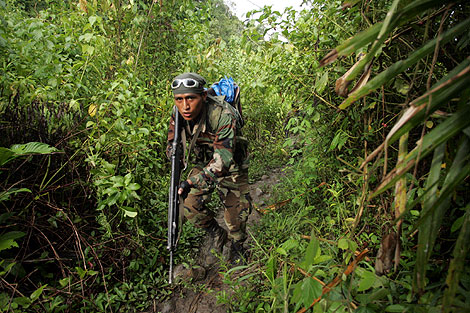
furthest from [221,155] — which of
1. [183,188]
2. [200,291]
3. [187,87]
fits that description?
[200,291]

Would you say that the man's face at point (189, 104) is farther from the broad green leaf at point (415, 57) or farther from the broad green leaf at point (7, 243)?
the broad green leaf at point (415, 57)

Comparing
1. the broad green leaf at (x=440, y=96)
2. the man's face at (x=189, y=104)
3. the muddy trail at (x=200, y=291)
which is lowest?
the muddy trail at (x=200, y=291)

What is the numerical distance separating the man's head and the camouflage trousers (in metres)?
0.78

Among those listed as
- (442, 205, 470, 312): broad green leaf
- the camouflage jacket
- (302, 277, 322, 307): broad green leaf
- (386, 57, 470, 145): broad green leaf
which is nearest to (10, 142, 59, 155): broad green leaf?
the camouflage jacket

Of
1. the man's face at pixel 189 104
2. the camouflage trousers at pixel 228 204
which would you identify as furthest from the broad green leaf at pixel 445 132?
the camouflage trousers at pixel 228 204

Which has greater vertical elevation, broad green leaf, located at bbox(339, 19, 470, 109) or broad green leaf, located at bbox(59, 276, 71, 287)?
broad green leaf, located at bbox(339, 19, 470, 109)

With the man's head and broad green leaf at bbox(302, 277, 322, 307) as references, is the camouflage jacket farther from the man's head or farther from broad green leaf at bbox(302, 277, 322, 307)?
broad green leaf at bbox(302, 277, 322, 307)

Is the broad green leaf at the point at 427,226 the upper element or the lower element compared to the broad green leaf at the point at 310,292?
upper

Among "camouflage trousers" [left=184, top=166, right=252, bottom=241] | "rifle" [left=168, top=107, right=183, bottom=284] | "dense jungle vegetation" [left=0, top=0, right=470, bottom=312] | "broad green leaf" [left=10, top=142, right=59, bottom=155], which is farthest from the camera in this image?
"camouflage trousers" [left=184, top=166, right=252, bottom=241]

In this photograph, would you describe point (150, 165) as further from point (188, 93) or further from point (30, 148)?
point (30, 148)

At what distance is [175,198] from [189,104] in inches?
36.2

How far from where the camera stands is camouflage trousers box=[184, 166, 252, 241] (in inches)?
113

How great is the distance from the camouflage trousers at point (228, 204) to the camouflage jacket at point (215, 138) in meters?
0.13

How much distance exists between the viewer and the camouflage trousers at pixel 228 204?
9.45ft
